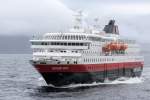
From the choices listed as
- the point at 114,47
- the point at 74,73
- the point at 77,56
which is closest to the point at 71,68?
the point at 74,73

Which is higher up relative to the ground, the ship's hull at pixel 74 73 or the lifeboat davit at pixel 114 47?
the lifeboat davit at pixel 114 47

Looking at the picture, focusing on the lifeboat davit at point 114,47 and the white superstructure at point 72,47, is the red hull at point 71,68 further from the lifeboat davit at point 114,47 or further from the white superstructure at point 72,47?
the lifeboat davit at point 114,47

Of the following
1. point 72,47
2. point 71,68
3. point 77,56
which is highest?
point 72,47

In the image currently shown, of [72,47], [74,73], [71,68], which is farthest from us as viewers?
[72,47]

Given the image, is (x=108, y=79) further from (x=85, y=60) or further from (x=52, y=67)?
(x=52, y=67)

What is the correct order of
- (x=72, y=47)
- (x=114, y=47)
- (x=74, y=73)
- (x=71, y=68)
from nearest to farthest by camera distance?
(x=71, y=68)
(x=74, y=73)
(x=72, y=47)
(x=114, y=47)

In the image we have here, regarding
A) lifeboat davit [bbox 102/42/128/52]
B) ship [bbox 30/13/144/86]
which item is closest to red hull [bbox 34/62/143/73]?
ship [bbox 30/13/144/86]

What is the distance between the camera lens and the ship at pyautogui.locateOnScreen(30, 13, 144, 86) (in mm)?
76125

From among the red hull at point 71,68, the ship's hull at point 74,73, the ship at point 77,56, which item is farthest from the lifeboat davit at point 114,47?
the red hull at point 71,68

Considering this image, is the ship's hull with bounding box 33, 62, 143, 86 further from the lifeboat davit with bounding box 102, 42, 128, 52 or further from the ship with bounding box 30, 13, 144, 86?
the lifeboat davit with bounding box 102, 42, 128, 52

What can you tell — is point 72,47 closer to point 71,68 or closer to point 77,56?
point 77,56

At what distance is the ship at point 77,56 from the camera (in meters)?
76.1

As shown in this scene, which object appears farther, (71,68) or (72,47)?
(72,47)

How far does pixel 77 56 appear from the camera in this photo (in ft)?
255
